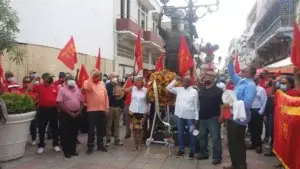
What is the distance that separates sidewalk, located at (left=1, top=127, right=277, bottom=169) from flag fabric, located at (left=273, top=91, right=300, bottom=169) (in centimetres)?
78

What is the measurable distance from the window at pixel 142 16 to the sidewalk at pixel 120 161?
21.6 m

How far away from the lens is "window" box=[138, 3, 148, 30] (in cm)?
2827

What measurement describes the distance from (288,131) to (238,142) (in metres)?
0.84

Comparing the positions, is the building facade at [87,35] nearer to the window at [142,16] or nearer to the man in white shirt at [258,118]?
the window at [142,16]

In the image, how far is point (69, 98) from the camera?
732 cm

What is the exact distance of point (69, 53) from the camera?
8.91 m

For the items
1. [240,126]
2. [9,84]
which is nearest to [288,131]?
[240,126]

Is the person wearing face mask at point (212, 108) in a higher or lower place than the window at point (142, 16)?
lower

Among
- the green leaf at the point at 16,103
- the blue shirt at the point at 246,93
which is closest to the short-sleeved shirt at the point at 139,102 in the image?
the green leaf at the point at 16,103

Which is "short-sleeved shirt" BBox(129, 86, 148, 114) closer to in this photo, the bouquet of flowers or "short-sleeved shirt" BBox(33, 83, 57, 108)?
the bouquet of flowers

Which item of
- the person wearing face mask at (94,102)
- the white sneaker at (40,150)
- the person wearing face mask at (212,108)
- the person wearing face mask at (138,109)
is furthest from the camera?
the person wearing face mask at (138,109)

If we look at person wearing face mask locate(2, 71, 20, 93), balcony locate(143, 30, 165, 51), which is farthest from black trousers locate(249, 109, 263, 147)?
balcony locate(143, 30, 165, 51)

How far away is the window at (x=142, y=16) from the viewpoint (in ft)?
92.7

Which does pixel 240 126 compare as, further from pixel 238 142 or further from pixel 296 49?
pixel 296 49
